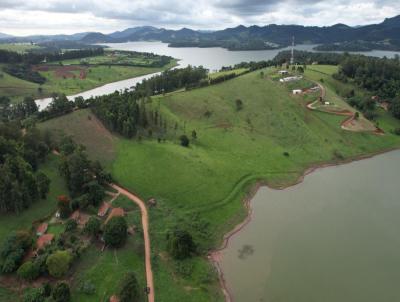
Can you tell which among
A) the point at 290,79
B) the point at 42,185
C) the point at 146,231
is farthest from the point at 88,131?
the point at 290,79

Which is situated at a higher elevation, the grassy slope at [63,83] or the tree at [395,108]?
the grassy slope at [63,83]

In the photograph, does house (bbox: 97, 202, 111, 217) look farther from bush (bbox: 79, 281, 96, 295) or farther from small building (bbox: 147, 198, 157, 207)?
bush (bbox: 79, 281, 96, 295)

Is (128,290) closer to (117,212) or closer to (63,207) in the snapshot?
(117,212)

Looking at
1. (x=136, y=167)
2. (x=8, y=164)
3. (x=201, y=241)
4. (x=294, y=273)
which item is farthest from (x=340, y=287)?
(x=8, y=164)

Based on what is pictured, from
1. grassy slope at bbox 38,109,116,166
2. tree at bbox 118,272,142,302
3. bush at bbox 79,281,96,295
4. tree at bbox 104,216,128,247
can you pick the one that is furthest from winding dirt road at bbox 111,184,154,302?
grassy slope at bbox 38,109,116,166

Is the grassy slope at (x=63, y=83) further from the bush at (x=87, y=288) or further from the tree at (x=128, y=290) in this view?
the tree at (x=128, y=290)

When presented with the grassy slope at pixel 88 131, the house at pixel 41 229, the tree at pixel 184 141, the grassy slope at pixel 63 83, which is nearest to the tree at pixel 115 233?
the house at pixel 41 229
